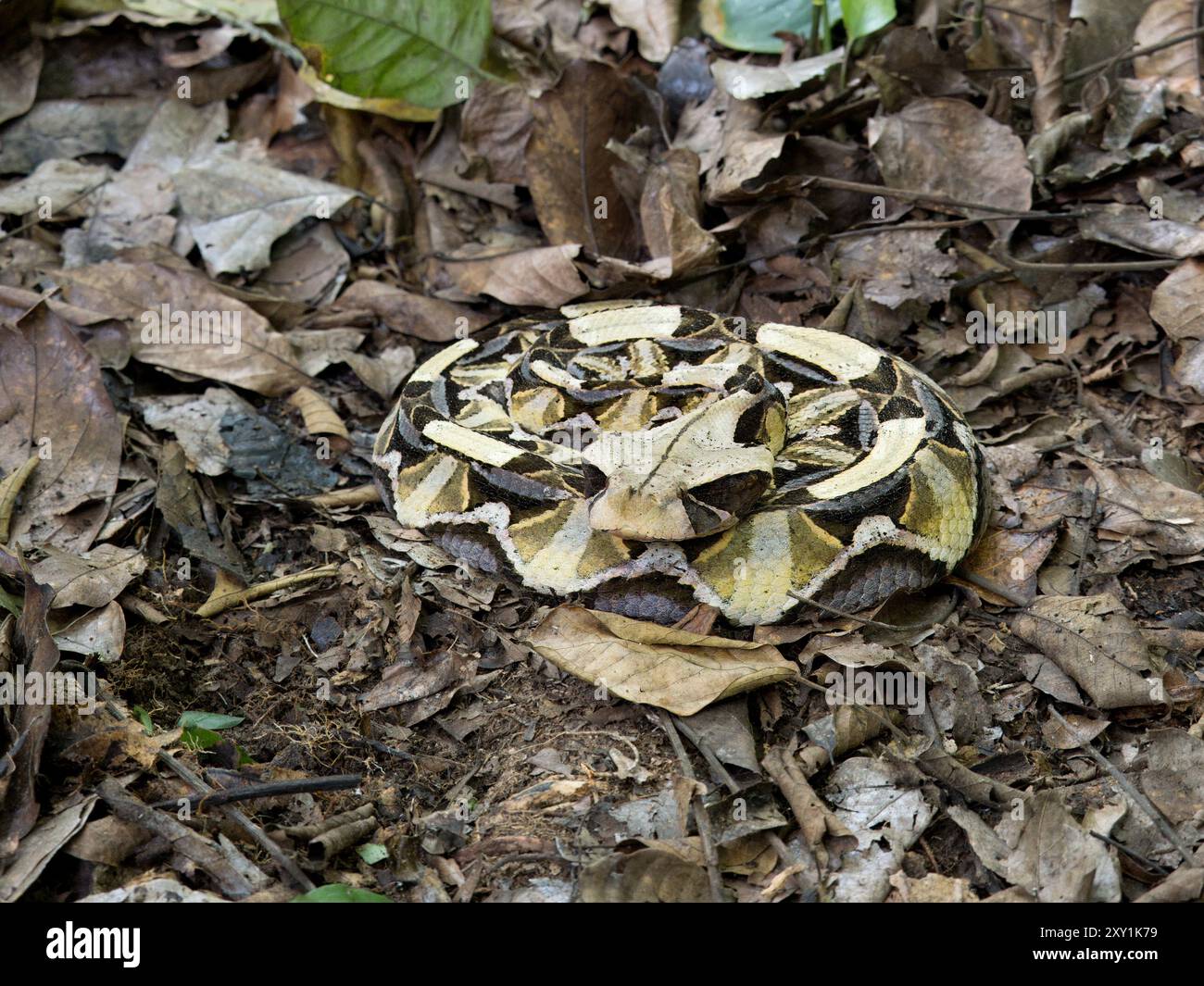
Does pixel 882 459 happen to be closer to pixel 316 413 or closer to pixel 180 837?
pixel 316 413

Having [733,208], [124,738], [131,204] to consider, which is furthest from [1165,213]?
[131,204]

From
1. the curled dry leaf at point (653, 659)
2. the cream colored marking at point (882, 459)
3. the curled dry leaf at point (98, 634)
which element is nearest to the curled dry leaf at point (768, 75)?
the cream colored marking at point (882, 459)

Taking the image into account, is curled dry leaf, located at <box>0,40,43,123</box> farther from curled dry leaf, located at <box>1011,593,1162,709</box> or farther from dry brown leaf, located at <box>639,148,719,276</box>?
curled dry leaf, located at <box>1011,593,1162,709</box>

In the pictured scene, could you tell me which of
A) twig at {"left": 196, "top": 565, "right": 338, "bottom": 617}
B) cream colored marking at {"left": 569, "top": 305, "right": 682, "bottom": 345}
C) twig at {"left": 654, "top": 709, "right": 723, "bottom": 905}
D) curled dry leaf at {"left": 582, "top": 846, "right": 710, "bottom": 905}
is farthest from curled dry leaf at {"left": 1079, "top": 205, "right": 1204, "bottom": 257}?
twig at {"left": 196, "top": 565, "right": 338, "bottom": 617}

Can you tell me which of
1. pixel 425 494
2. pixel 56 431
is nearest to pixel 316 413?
pixel 425 494

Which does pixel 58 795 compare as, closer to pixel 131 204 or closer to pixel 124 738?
pixel 124 738
